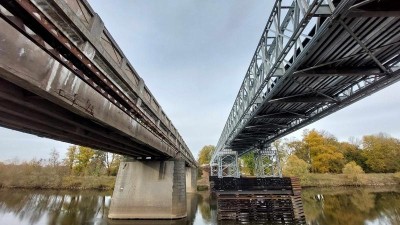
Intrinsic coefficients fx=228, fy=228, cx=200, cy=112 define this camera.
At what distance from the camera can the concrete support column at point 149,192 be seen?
60.2ft

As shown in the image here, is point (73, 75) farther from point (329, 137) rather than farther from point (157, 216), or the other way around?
point (329, 137)

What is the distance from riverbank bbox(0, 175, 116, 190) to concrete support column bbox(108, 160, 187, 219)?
27.5 metres

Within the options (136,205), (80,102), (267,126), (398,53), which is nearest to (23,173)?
(136,205)

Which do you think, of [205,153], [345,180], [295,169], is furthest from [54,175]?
[205,153]

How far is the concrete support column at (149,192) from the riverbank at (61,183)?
2746 cm

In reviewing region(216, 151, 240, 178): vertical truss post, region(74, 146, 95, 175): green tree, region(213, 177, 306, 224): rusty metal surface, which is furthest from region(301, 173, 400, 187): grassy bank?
region(74, 146, 95, 175): green tree

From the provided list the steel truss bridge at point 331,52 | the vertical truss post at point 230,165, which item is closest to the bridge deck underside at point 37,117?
the steel truss bridge at point 331,52

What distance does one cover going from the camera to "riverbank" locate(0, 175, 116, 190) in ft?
139

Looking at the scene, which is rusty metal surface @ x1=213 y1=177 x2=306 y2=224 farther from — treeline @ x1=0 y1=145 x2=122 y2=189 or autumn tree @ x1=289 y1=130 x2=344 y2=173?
autumn tree @ x1=289 y1=130 x2=344 y2=173

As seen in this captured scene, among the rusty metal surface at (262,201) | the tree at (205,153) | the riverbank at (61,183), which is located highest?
the tree at (205,153)

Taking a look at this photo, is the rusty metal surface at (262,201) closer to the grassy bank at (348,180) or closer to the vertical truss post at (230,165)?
the vertical truss post at (230,165)

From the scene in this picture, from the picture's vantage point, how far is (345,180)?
49.7m

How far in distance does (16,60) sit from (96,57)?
2632 mm

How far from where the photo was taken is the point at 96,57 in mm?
6523
